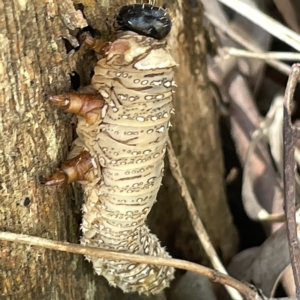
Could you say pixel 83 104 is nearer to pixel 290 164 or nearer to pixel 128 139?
pixel 128 139

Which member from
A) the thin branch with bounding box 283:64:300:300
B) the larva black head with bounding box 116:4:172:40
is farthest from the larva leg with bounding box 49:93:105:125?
the thin branch with bounding box 283:64:300:300

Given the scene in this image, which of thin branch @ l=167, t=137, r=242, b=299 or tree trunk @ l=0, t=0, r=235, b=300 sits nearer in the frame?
tree trunk @ l=0, t=0, r=235, b=300

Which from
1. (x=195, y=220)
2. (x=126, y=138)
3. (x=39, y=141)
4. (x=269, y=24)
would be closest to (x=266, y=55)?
(x=269, y=24)

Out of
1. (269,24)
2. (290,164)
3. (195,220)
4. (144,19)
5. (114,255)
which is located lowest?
(195,220)

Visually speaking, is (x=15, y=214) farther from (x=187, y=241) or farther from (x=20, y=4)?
(x=187, y=241)

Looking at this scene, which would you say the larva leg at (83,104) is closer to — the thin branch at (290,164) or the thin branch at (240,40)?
the thin branch at (290,164)

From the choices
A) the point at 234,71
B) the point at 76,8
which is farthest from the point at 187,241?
the point at 76,8

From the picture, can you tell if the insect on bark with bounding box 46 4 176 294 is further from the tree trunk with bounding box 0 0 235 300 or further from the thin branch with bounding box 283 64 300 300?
the thin branch with bounding box 283 64 300 300
